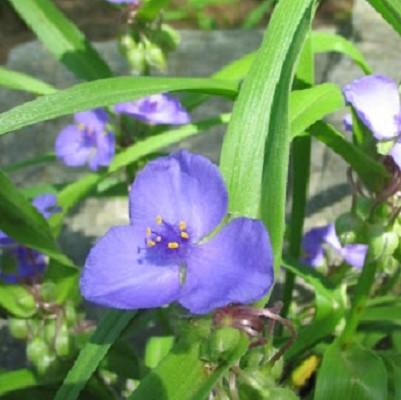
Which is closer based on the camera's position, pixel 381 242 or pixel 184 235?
pixel 184 235

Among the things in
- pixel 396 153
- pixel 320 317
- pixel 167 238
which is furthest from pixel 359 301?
pixel 167 238

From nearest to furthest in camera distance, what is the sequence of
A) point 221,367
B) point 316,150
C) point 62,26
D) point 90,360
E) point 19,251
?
point 221,367 → point 90,360 → point 19,251 → point 62,26 → point 316,150

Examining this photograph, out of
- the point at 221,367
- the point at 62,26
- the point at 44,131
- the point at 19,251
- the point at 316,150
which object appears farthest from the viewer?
the point at 44,131

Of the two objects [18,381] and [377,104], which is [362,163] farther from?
[18,381]

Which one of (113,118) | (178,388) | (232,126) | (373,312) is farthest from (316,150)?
(178,388)

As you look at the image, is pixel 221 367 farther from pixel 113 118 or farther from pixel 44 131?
pixel 44 131

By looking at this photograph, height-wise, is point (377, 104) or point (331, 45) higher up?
A: point (377, 104)

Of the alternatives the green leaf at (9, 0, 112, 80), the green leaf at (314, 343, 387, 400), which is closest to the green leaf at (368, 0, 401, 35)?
the green leaf at (314, 343, 387, 400)
